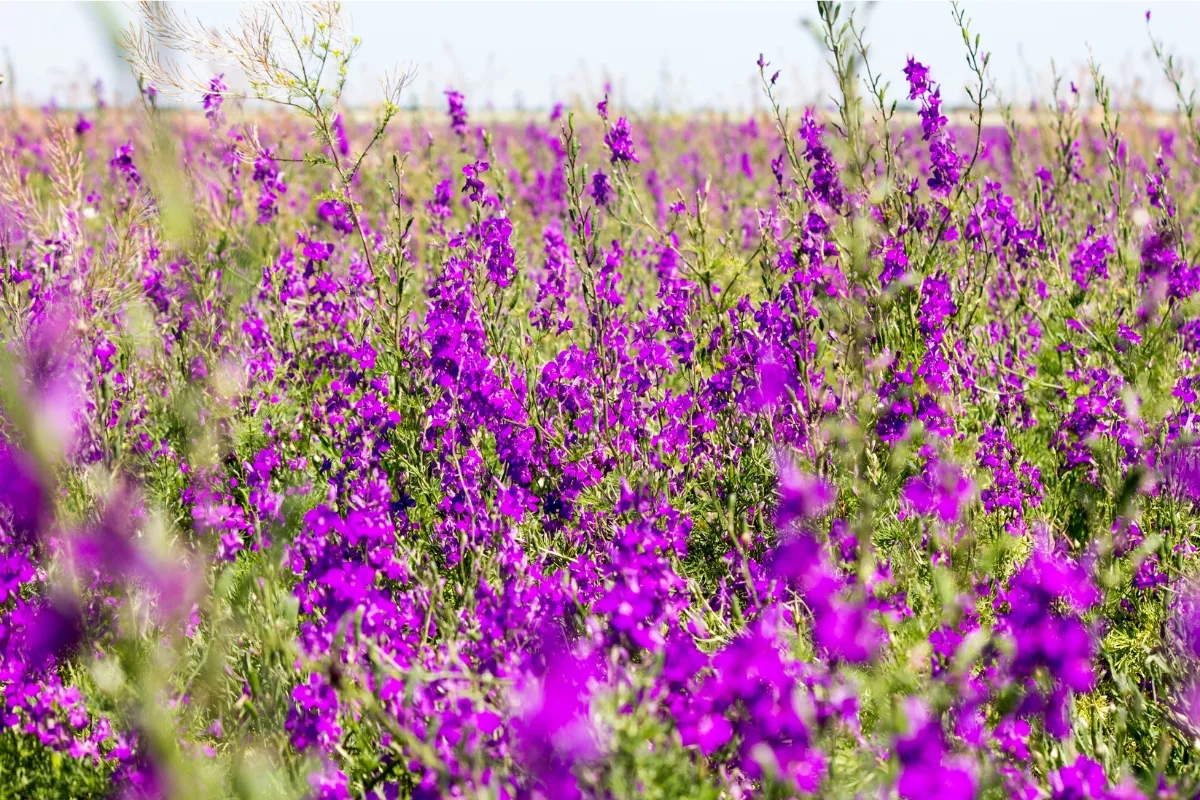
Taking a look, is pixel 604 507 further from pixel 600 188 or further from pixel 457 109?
pixel 457 109

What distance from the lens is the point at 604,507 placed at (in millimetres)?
3193

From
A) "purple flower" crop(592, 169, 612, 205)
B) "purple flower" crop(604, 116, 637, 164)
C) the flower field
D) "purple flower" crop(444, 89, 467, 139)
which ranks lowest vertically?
the flower field

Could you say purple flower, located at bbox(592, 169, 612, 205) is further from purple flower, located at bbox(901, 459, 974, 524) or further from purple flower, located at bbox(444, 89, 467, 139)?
purple flower, located at bbox(901, 459, 974, 524)

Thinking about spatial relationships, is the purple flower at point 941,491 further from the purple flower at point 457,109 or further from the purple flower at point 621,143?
the purple flower at point 457,109

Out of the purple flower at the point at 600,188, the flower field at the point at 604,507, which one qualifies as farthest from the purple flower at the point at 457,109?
the purple flower at the point at 600,188

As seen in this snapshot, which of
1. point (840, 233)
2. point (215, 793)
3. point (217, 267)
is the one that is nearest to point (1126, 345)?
point (840, 233)

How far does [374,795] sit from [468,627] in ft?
1.39

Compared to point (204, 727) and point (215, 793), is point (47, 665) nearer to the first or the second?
point (204, 727)

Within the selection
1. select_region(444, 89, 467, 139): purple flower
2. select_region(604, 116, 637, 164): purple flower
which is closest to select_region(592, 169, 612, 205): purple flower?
select_region(604, 116, 637, 164): purple flower

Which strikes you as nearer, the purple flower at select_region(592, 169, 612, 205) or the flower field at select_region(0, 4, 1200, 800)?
the flower field at select_region(0, 4, 1200, 800)

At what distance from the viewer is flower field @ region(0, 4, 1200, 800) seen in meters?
1.78

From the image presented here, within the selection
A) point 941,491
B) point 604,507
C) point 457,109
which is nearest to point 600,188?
point 457,109

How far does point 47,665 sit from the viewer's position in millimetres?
2812

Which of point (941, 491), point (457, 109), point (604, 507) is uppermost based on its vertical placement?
point (457, 109)
